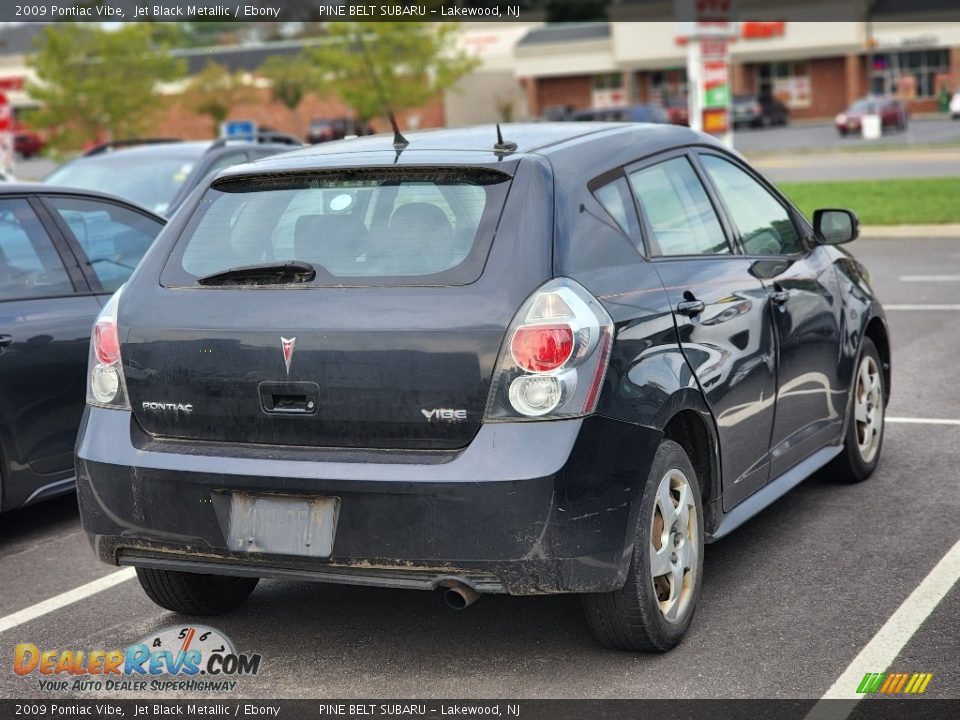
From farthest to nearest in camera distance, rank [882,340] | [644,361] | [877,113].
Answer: [877,113]
[882,340]
[644,361]

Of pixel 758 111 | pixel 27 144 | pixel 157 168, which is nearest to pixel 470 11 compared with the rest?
pixel 758 111

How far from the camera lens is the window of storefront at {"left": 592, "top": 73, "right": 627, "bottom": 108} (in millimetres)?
75500

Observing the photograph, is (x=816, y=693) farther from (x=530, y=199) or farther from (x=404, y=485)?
(x=530, y=199)

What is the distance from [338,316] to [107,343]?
2.91 ft

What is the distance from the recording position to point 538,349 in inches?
157

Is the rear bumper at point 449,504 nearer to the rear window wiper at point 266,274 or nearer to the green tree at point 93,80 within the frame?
the rear window wiper at point 266,274

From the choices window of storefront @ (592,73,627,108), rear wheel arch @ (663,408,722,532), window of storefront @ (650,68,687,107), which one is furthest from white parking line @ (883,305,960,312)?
window of storefront @ (592,73,627,108)

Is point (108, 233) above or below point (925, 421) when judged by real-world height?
above

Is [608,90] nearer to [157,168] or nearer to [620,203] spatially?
[157,168]

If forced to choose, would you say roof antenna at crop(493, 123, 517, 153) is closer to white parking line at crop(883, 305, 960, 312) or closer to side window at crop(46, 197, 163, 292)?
side window at crop(46, 197, 163, 292)

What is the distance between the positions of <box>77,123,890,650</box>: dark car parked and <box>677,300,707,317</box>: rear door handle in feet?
0.03

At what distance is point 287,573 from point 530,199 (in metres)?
1.37

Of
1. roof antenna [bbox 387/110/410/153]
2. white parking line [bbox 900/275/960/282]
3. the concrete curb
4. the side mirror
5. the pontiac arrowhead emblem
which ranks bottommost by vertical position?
the concrete curb

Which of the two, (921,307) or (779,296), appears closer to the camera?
(779,296)
